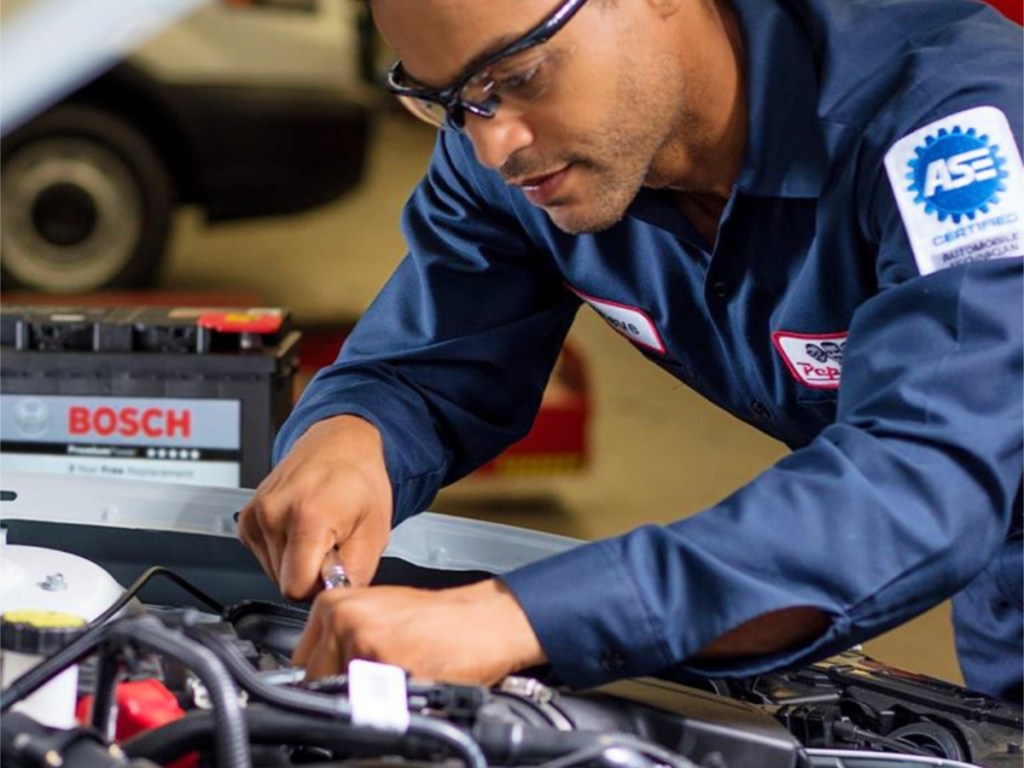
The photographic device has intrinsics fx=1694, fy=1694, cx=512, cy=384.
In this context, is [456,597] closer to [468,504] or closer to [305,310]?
[468,504]

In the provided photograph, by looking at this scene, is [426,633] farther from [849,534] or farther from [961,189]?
[961,189]

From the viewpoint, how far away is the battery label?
93.3 inches

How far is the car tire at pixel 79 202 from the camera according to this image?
469 centimetres

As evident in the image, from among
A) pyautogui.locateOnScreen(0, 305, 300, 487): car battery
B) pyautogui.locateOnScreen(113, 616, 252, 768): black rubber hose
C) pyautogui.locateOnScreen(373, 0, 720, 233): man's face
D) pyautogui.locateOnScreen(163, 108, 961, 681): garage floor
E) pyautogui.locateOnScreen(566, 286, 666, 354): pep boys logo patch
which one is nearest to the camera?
pyautogui.locateOnScreen(113, 616, 252, 768): black rubber hose

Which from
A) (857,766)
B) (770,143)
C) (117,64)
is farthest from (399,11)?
(117,64)

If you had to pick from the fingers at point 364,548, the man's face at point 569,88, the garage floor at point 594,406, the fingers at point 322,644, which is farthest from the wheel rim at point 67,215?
the fingers at point 322,644

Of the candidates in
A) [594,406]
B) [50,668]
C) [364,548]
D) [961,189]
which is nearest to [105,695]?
[50,668]

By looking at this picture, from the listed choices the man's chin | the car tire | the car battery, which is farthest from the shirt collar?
the car tire

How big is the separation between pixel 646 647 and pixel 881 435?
224 mm

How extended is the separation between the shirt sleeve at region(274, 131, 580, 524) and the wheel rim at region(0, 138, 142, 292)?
3.15 m

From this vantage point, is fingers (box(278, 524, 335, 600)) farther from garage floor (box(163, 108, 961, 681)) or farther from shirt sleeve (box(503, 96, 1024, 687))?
garage floor (box(163, 108, 961, 681))

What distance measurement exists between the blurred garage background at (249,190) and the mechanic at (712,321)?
2289 millimetres

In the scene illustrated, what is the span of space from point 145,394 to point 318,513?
3.26ft

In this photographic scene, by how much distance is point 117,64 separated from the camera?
4.85 metres
